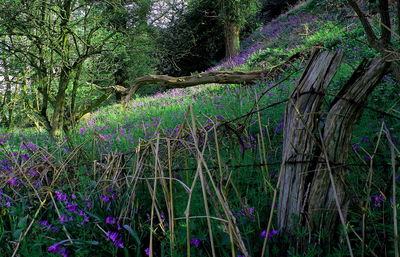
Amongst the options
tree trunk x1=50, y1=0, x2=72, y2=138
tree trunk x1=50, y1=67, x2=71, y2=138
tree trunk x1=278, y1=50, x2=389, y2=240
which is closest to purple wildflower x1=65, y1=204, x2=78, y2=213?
tree trunk x1=278, y1=50, x2=389, y2=240

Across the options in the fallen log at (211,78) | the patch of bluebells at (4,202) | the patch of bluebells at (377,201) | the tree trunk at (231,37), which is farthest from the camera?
the tree trunk at (231,37)

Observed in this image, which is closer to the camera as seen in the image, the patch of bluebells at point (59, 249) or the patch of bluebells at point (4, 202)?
the patch of bluebells at point (59, 249)

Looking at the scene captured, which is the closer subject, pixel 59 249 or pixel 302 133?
pixel 302 133

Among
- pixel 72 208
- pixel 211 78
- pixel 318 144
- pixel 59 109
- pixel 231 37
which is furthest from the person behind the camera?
pixel 231 37

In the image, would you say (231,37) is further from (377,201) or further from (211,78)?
(377,201)

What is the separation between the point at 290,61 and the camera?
6.16 meters

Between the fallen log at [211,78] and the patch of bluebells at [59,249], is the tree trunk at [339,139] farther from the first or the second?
the fallen log at [211,78]

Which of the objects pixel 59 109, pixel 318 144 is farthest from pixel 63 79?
pixel 318 144

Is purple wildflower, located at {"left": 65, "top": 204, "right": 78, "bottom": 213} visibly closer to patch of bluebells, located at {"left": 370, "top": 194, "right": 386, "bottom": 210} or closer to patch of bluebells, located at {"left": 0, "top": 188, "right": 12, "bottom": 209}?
patch of bluebells, located at {"left": 0, "top": 188, "right": 12, "bottom": 209}

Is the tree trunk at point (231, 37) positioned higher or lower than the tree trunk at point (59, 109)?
higher

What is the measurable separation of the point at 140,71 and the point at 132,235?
20.2 metres

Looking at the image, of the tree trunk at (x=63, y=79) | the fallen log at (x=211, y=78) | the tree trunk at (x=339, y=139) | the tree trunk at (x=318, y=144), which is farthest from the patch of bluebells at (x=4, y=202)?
the tree trunk at (x=63, y=79)

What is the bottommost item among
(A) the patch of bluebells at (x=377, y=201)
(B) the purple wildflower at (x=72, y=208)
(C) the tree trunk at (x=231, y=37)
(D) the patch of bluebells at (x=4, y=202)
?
(A) the patch of bluebells at (x=377, y=201)

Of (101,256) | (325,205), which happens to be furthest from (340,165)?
(101,256)
